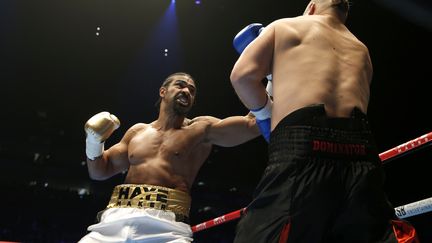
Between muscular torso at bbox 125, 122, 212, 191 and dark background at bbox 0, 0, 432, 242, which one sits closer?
muscular torso at bbox 125, 122, 212, 191

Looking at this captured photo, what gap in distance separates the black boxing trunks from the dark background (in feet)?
14.6

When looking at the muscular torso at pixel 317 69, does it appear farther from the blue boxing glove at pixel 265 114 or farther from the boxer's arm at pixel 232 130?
the boxer's arm at pixel 232 130

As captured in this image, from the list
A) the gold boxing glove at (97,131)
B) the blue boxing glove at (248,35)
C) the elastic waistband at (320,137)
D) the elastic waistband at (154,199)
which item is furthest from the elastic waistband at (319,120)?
the gold boxing glove at (97,131)

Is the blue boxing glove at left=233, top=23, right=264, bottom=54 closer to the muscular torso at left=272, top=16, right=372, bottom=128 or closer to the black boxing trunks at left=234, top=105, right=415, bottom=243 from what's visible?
the muscular torso at left=272, top=16, right=372, bottom=128

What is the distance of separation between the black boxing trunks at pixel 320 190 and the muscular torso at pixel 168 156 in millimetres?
1104

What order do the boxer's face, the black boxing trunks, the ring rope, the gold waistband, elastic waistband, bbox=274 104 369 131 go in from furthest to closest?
the boxer's face
the gold waistband
the ring rope
elastic waistband, bbox=274 104 369 131
the black boxing trunks

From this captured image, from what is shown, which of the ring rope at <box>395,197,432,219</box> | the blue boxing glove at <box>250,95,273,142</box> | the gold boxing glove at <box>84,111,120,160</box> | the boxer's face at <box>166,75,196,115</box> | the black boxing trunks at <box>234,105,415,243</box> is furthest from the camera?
the boxer's face at <box>166,75,196,115</box>

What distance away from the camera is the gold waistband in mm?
2127

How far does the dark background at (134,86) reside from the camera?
19.6 ft

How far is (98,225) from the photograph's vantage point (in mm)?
2115

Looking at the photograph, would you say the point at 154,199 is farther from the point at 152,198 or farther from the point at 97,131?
the point at 97,131

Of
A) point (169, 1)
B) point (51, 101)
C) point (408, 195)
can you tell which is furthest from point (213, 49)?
point (408, 195)

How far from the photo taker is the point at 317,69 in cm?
131

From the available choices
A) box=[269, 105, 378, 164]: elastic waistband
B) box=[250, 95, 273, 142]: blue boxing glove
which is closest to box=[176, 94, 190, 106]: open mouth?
box=[250, 95, 273, 142]: blue boxing glove
